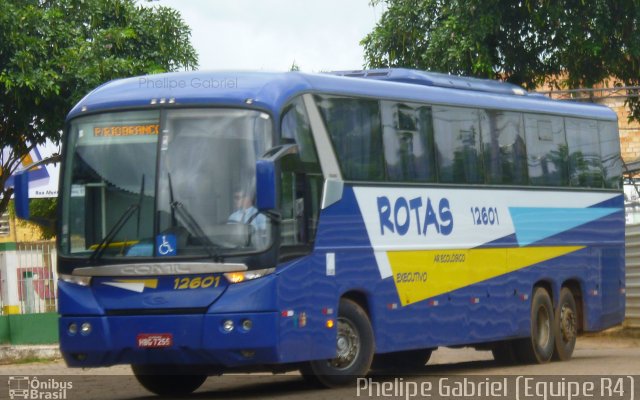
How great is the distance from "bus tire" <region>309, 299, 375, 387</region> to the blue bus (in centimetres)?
2

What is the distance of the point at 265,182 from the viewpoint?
41.4 ft

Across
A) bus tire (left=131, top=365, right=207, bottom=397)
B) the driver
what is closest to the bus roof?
the driver

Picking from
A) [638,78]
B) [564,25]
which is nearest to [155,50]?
[564,25]

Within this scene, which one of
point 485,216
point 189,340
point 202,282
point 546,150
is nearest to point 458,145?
point 485,216

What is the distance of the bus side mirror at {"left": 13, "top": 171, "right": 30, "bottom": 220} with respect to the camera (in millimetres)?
13836

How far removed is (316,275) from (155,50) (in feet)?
37.6

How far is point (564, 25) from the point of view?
87.8ft

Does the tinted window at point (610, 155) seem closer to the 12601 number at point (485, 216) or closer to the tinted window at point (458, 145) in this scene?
the 12601 number at point (485, 216)

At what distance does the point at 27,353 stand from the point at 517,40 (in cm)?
1125

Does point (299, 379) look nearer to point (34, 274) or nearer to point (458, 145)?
point (458, 145)

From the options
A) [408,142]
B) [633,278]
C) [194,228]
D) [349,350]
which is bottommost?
[349,350]

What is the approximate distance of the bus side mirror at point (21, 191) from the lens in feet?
45.4

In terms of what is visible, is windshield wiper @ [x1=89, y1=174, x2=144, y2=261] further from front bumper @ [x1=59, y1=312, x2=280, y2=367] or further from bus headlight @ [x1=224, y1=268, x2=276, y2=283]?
bus headlight @ [x1=224, y1=268, x2=276, y2=283]

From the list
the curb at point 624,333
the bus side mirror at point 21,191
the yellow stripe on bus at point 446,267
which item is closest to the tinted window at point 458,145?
the yellow stripe on bus at point 446,267
